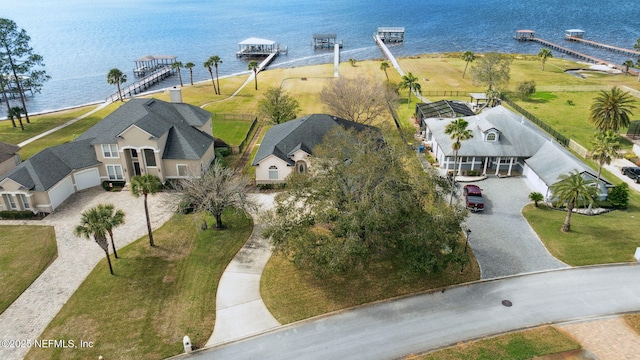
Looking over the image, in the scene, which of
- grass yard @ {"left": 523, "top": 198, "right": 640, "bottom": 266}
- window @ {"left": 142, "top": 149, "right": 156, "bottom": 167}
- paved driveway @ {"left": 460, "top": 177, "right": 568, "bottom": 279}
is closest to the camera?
paved driveway @ {"left": 460, "top": 177, "right": 568, "bottom": 279}

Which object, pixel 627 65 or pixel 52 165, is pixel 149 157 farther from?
pixel 627 65

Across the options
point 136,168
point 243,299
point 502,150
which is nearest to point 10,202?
point 136,168

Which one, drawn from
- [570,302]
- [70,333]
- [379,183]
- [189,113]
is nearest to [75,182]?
[189,113]

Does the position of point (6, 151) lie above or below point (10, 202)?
above

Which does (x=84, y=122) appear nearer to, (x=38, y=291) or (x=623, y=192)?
(x=38, y=291)

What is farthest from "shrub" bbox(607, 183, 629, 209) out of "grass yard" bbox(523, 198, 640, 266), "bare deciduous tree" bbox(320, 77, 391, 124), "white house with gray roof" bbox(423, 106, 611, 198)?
"bare deciduous tree" bbox(320, 77, 391, 124)

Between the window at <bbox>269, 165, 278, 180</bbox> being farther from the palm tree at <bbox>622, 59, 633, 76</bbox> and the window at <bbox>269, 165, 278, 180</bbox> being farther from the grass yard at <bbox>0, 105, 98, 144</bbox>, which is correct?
the palm tree at <bbox>622, 59, 633, 76</bbox>
